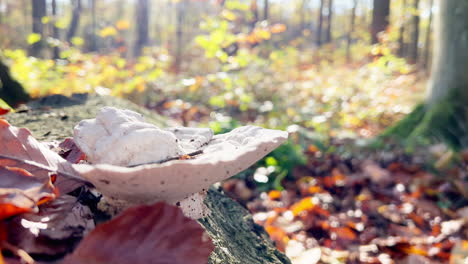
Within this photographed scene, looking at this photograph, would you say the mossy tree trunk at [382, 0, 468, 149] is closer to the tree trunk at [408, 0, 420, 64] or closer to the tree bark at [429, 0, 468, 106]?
the tree bark at [429, 0, 468, 106]

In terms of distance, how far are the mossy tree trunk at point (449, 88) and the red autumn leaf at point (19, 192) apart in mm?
4324

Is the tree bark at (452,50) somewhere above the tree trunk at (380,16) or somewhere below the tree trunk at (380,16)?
below

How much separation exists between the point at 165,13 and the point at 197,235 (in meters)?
41.2

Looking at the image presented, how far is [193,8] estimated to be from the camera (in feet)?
96.1

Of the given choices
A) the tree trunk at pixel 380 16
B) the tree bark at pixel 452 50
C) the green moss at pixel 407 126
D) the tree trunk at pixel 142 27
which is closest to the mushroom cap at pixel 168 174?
the green moss at pixel 407 126

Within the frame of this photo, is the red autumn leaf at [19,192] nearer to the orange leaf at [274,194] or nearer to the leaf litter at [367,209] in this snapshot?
the leaf litter at [367,209]

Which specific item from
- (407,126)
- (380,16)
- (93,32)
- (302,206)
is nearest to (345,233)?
(302,206)

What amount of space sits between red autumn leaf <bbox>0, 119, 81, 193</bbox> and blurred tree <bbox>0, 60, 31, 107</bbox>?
8.02 ft

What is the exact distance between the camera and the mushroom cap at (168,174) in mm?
601

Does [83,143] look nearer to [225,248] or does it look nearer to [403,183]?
[225,248]

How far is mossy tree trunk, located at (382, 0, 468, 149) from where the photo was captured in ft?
14.0

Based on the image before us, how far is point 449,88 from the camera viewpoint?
4.50m

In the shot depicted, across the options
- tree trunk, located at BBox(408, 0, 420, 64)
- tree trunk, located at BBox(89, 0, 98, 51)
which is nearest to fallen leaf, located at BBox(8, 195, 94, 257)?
tree trunk, located at BBox(408, 0, 420, 64)

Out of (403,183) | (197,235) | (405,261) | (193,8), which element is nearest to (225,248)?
(197,235)
